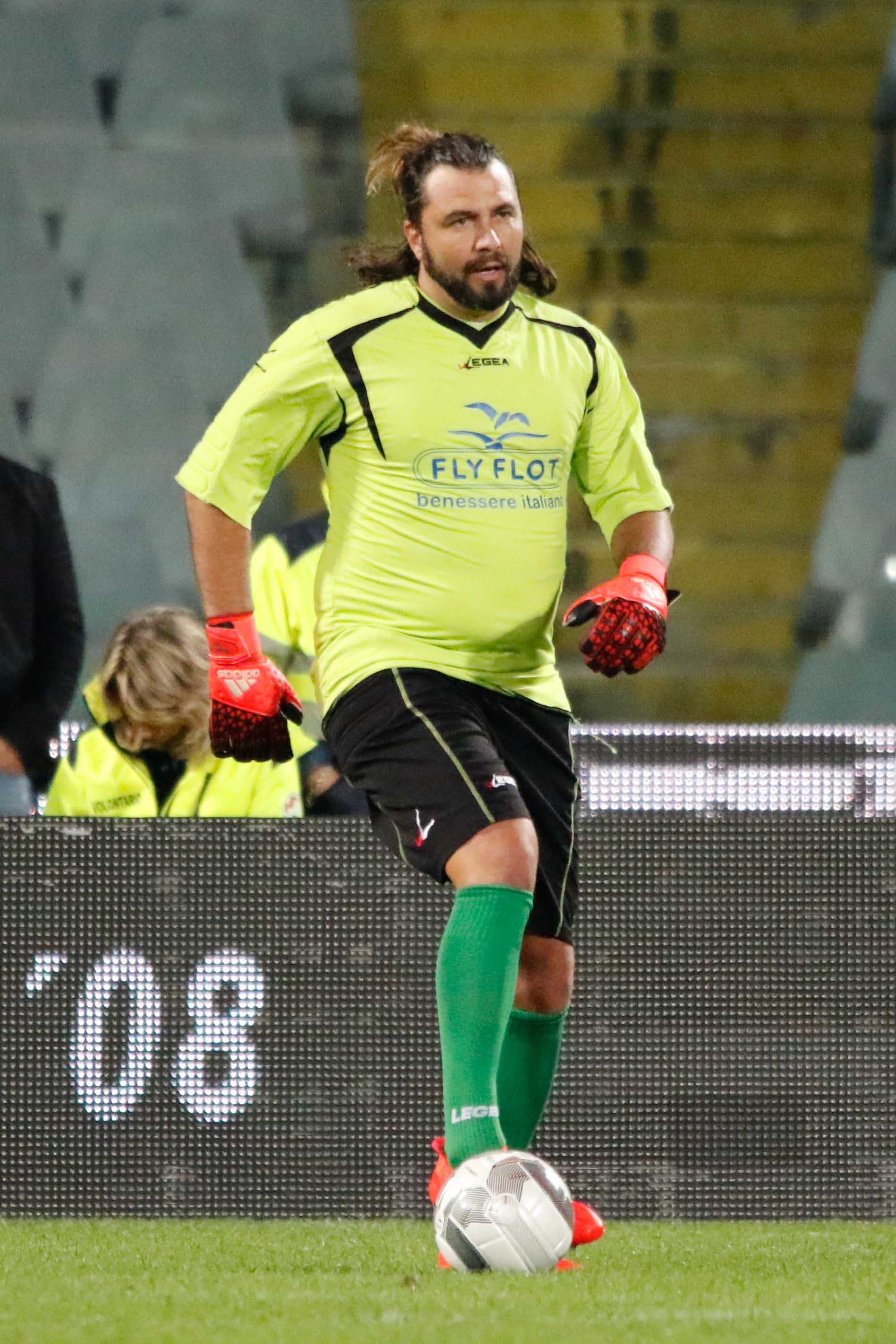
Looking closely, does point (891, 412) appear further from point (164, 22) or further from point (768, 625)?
point (164, 22)

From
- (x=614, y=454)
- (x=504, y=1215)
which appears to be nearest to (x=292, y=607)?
(x=614, y=454)

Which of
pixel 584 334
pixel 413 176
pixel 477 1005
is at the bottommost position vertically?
pixel 477 1005

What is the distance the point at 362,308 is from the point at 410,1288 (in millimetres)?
1447

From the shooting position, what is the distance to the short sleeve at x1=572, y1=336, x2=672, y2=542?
11.3 ft

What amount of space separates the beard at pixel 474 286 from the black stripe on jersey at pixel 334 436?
0.24 meters

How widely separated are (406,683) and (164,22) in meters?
3.34

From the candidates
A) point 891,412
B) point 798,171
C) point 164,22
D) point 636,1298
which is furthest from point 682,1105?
point 164,22

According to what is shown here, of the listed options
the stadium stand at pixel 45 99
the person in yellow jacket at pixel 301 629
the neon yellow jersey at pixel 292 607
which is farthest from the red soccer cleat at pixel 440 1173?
the stadium stand at pixel 45 99

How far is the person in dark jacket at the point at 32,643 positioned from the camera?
494 centimetres

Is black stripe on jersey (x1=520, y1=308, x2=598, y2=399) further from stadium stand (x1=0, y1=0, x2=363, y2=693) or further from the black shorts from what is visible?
stadium stand (x1=0, y1=0, x2=363, y2=693)

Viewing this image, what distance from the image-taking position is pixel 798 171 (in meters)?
6.06

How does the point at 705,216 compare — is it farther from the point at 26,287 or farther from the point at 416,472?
the point at 416,472

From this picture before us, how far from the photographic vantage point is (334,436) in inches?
131

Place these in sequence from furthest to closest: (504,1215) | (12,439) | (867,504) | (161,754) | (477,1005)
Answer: (867,504)
(12,439)
(161,754)
(477,1005)
(504,1215)
